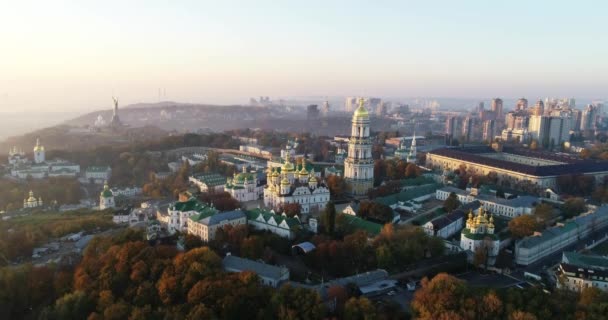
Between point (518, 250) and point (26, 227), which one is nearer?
point (518, 250)

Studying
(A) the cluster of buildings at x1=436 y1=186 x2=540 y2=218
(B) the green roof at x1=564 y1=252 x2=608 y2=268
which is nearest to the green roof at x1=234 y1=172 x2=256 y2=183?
(A) the cluster of buildings at x1=436 y1=186 x2=540 y2=218

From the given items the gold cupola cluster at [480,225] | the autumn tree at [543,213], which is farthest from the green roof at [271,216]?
the autumn tree at [543,213]

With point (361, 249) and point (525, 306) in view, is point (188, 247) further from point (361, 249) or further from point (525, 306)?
point (525, 306)

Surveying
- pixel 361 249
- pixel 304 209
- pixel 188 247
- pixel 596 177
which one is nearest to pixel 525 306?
pixel 361 249

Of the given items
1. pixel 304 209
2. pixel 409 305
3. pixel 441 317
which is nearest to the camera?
pixel 441 317

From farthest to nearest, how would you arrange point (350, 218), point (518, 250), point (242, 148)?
point (242, 148) → point (350, 218) → point (518, 250)

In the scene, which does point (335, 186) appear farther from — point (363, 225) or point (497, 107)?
point (497, 107)
